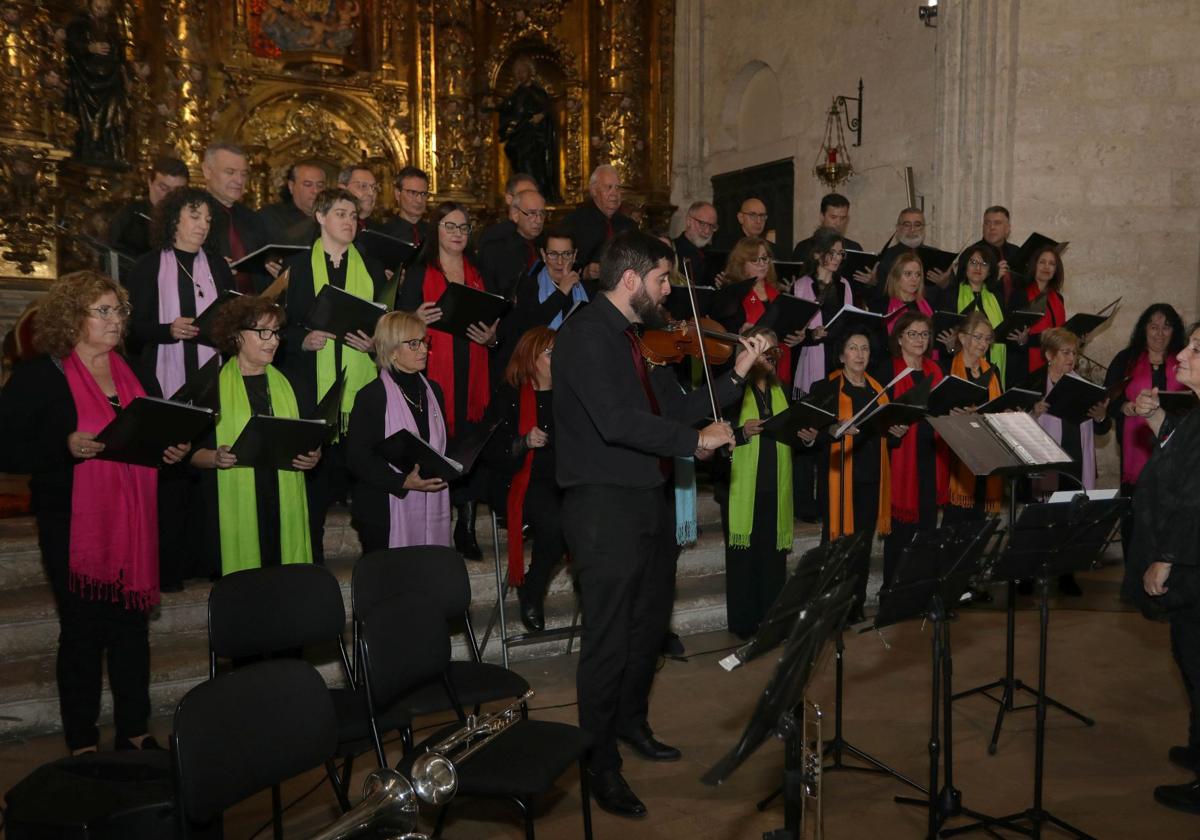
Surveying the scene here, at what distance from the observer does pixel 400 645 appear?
364cm

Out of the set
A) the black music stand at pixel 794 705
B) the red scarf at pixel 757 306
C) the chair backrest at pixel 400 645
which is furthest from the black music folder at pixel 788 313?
the black music stand at pixel 794 705

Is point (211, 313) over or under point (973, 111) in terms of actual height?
under

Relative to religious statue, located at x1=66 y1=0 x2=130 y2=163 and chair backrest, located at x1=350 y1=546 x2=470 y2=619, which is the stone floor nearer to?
chair backrest, located at x1=350 y1=546 x2=470 y2=619

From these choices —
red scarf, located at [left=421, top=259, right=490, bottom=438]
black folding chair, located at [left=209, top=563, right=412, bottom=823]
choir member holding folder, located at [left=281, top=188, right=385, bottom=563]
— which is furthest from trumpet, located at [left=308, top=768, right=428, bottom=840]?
red scarf, located at [left=421, top=259, right=490, bottom=438]

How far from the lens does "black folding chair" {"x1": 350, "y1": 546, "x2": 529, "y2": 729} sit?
3.88m

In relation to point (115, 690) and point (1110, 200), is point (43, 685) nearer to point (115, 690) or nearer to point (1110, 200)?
point (115, 690)

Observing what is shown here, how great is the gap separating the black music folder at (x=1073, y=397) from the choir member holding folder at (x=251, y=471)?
14.5 feet

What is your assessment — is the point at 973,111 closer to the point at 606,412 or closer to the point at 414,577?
the point at 606,412

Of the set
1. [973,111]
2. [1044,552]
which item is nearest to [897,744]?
[1044,552]

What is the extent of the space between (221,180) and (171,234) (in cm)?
86

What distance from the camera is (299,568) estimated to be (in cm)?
400

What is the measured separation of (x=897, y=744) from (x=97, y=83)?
→ 908cm

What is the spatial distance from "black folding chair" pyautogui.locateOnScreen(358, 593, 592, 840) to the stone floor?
69 centimetres

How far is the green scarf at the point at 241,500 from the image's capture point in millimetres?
5168
